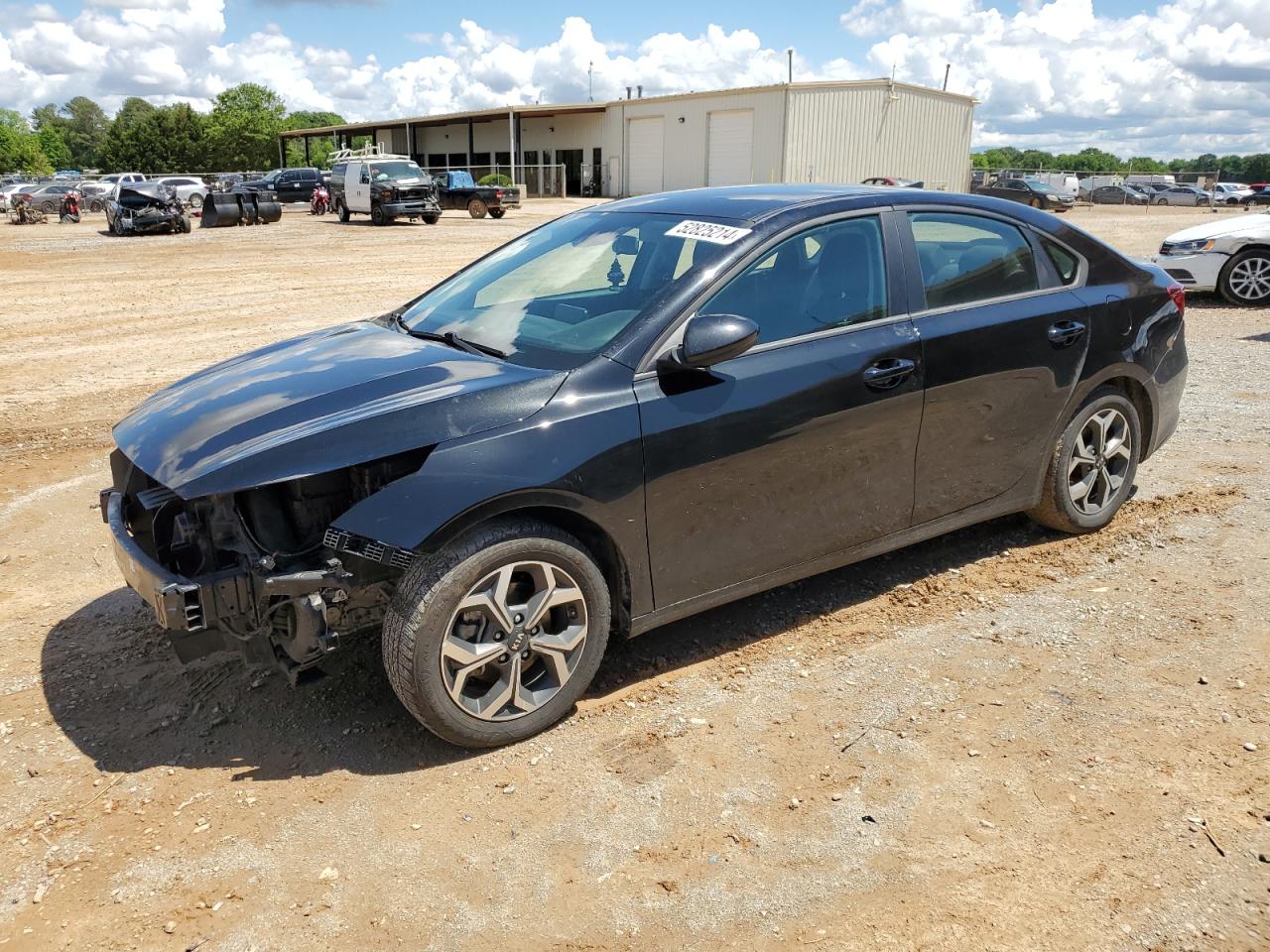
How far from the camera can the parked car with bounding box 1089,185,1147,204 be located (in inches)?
2121

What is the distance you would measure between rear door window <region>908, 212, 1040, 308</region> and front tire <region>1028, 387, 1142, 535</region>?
0.73m

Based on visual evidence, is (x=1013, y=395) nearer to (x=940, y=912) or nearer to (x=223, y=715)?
(x=940, y=912)

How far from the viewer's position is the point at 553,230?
4.72m

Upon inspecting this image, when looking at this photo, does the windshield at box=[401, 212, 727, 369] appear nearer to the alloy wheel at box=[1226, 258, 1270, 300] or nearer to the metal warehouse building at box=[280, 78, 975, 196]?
the alloy wheel at box=[1226, 258, 1270, 300]

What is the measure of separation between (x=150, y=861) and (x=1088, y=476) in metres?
4.32

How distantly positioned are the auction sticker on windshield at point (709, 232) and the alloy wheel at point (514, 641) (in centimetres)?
144

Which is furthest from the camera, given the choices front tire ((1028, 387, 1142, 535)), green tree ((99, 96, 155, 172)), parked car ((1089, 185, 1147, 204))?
green tree ((99, 96, 155, 172))

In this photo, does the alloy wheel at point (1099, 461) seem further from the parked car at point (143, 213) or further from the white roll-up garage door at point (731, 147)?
the white roll-up garage door at point (731, 147)

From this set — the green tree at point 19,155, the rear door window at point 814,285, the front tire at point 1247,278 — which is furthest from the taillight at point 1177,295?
the green tree at point 19,155

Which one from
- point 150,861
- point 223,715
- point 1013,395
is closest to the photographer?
point 150,861

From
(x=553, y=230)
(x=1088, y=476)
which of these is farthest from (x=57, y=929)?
(x=1088, y=476)

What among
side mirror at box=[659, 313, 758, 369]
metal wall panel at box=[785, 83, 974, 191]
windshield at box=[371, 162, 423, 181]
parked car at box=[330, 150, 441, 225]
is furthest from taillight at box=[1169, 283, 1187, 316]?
metal wall panel at box=[785, 83, 974, 191]

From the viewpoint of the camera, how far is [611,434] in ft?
11.0

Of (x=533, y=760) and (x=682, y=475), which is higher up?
(x=682, y=475)
